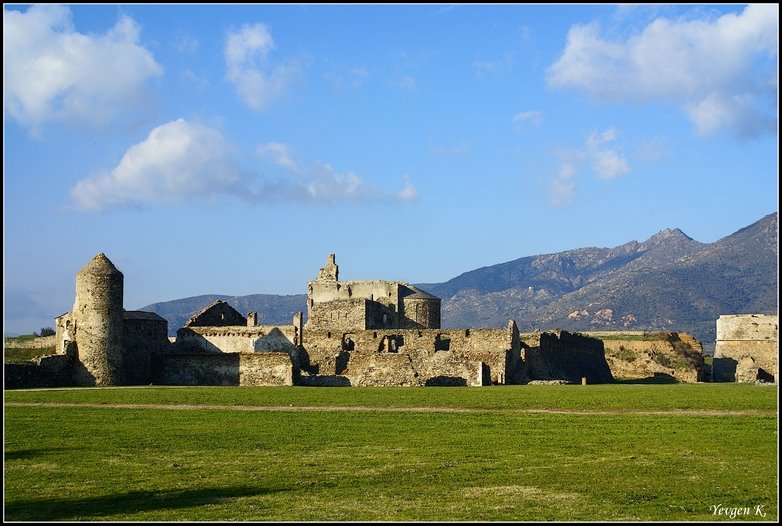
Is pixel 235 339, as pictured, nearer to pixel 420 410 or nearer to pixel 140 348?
pixel 140 348

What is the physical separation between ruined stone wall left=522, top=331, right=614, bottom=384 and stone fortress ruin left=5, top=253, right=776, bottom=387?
79 mm

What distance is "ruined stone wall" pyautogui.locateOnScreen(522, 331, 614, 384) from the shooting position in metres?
54.1

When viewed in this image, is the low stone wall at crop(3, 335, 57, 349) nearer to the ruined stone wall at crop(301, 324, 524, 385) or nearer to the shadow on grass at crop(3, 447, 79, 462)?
the ruined stone wall at crop(301, 324, 524, 385)

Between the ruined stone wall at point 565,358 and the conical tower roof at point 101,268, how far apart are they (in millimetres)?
18584

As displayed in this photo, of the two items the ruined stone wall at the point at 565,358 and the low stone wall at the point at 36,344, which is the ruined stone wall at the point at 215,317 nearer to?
the low stone wall at the point at 36,344

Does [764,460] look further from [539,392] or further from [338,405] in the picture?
[539,392]

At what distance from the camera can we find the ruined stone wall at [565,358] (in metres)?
54.1

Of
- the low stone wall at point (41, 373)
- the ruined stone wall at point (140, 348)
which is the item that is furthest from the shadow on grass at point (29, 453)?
the ruined stone wall at point (140, 348)

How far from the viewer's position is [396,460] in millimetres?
20656

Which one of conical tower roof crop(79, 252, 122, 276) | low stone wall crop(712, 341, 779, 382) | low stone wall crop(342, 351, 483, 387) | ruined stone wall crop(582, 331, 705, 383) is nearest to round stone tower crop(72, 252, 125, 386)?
conical tower roof crop(79, 252, 122, 276)

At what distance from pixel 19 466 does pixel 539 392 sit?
66.9 ft

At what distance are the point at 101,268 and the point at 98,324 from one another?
226 centimetres

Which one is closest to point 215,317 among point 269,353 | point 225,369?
point 225,369

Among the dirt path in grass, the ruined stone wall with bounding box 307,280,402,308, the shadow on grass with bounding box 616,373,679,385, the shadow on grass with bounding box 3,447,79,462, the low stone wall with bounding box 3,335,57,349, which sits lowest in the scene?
the shadow on grass with bounding box 3,447,79,462
